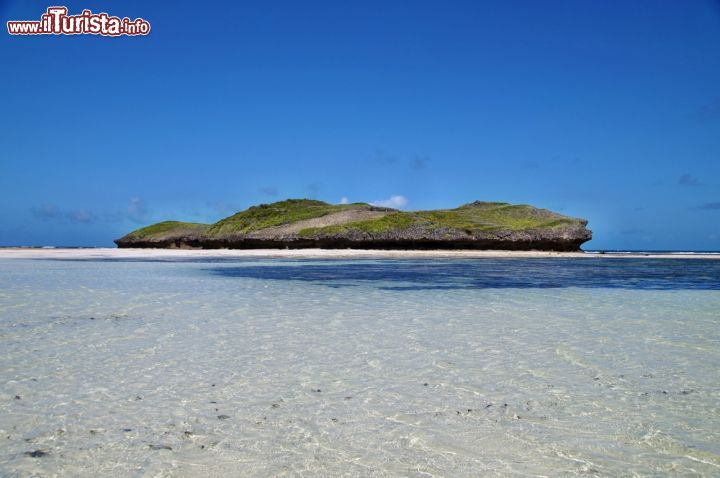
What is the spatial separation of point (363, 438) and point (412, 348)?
366 cm

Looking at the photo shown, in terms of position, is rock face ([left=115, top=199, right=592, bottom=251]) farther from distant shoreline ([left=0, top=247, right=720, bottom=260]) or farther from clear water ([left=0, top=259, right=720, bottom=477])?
clear water ([left=0, top=259, right=720, bottom=477])

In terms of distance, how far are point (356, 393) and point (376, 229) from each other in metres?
60.5

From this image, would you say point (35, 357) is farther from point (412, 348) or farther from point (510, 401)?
point (510, 401)

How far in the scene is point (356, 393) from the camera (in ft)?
18.5

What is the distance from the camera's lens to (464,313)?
11.9 metres

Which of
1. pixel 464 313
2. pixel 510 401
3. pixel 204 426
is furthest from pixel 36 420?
pixel 464 313

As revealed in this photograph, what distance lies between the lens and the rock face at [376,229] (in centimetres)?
6291

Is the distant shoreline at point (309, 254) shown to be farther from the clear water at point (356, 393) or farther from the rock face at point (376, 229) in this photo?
the clear water at point (356, 393)

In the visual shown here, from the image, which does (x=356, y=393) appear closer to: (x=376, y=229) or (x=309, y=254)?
(x=309, y=254)

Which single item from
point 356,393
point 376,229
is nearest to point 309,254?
point 376,229

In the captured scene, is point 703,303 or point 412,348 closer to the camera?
point 412,348

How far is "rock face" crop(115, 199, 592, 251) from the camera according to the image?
6291 cm

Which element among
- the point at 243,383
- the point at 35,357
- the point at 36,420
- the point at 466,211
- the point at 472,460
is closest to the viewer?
the point at 472,460

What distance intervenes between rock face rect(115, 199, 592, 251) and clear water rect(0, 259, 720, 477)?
52.3 m
